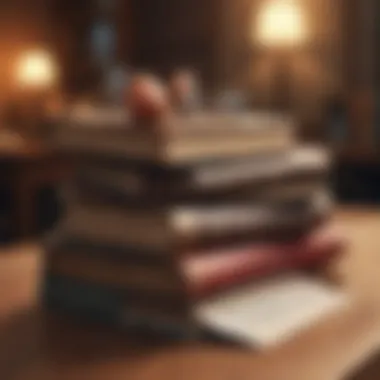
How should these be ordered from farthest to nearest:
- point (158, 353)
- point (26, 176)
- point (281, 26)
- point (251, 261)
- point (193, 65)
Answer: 1. point (193, 65)
2. point (281, 26)
3. point (26, 176)
4. point (251, 261)
5. point (158, 353)

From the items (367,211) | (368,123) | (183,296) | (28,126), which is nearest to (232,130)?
(183,296)

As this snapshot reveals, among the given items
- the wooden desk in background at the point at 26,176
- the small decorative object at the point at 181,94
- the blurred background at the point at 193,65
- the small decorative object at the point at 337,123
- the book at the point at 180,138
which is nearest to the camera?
the book at the point at 180,138

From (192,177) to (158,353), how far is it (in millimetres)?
147

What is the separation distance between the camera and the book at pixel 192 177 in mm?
702

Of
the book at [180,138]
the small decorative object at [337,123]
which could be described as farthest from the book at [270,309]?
the small decorative object at [337,123]

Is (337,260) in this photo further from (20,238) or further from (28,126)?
(28,126)

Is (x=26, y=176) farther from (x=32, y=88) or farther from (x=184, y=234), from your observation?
(x=184, y=234)

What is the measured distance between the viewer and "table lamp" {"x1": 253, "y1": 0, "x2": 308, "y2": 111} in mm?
3676

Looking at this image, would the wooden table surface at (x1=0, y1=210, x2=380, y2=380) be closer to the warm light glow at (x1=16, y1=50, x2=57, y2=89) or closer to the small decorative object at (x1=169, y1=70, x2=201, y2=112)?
the small decorative object at (x1=169, y1=70, x2=201, y2=112)

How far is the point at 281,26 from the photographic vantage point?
3.67 metres

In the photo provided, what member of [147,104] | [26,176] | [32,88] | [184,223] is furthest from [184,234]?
[32,88]

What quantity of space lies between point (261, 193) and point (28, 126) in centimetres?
352

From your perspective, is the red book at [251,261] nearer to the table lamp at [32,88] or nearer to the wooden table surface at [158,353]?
the wooden table surface at [158,353]

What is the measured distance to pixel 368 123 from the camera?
11.7ft
